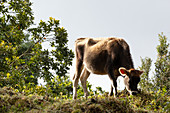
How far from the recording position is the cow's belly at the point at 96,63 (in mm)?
10695

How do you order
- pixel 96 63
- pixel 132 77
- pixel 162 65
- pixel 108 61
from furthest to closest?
pixel 162 65 → pixel 96 63 → pixel 108 61 → pixel 132 77

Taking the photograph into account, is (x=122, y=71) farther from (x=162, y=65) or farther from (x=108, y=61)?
(x=162, y=65)

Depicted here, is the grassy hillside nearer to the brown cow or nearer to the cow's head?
the cow's head

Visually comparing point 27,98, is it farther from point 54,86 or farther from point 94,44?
point 54,86

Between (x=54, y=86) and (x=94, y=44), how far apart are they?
264 inches

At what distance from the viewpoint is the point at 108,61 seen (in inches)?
411

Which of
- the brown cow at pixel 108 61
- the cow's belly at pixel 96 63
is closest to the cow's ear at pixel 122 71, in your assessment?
the brown cow at pixel 108 61

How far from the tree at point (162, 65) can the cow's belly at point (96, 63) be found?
16116 millimetres

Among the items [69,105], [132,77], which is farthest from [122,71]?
[69,105]

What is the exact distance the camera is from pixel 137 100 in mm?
10164

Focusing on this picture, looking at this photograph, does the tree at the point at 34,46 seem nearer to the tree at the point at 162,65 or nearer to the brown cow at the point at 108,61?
the brown cow at the point at 108,61

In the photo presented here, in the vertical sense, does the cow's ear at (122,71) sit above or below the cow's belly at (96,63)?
below

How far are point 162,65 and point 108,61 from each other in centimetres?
1891

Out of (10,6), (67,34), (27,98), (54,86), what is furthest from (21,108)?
(54,86)
